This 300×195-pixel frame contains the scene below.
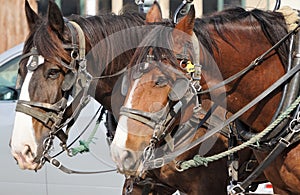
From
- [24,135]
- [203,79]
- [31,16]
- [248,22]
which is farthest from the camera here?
[31,16]

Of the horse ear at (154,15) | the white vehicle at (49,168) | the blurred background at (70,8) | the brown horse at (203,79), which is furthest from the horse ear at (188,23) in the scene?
the blurred background at (70,8)

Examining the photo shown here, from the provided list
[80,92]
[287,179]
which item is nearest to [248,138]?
[287,179]

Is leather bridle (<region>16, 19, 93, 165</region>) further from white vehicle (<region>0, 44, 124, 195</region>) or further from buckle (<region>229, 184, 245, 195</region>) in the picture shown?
white vehicle (<region>0, 44, 124, 195</region>)

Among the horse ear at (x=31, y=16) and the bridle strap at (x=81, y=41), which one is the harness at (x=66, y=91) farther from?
the horse ear at (x=31, y=16)

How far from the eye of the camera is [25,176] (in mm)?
6961

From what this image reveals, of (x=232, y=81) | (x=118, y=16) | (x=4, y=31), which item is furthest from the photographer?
(x=4, y=31)

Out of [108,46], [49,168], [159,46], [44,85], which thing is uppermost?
[159,46]

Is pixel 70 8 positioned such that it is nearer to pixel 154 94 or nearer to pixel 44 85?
pixel 44 85

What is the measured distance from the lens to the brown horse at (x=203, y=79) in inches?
154

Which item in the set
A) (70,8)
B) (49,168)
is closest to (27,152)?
(49,168)

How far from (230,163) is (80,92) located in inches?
37.9

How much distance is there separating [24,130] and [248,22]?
138cm

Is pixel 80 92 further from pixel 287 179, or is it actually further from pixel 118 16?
pixel 287 179

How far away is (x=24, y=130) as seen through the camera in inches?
177
